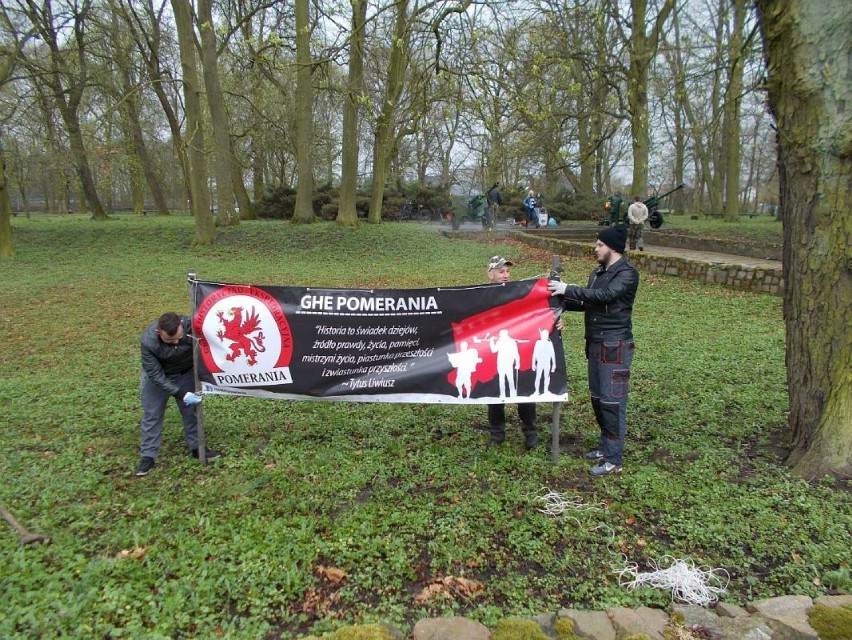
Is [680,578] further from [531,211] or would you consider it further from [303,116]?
[531,211]

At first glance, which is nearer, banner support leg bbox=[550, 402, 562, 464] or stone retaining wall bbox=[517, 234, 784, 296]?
banner support leg bbox=[550, 402, 562, 464]

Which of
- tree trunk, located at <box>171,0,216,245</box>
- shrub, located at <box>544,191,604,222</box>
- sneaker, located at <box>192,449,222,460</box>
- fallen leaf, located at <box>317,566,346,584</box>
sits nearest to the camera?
fallen leaf, located at <box>317,566,346,584</box>

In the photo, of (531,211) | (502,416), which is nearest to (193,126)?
(531,211)

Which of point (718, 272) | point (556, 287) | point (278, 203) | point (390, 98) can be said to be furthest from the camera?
point (278, 203)

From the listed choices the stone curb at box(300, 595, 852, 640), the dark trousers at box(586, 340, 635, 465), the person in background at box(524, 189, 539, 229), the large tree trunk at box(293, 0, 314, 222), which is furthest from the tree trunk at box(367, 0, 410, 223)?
the stone curb at box(300, 595, 852, 640)

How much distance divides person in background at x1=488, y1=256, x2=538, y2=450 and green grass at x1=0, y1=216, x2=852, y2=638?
0.44 ft

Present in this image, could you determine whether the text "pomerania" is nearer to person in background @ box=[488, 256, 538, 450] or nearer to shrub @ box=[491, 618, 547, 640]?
person in background @ box=[488, 256, 538, 450]

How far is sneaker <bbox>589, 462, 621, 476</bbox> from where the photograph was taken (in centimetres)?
418

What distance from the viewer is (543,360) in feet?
14.3

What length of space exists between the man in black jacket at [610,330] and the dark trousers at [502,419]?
55 centimetres

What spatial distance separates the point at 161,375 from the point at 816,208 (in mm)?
4825

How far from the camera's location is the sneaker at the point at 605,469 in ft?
13.7

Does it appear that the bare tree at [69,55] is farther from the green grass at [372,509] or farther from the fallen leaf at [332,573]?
the fallen leaf at [332,573]

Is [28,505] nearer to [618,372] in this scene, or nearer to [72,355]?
[618,372]
